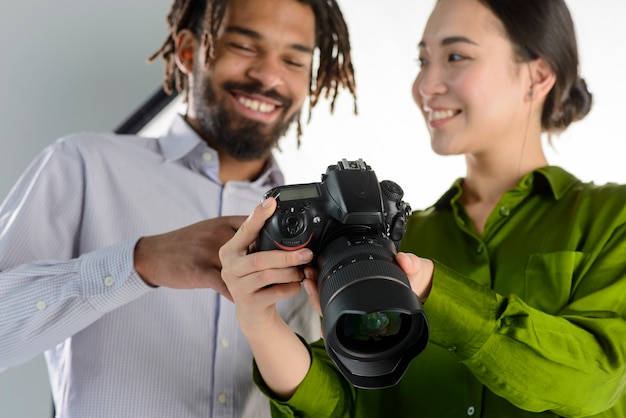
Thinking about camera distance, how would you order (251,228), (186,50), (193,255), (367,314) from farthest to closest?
1. (186,50)
2. (193,255)
3. (251,228)
4. (367,314)

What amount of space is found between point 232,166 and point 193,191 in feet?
0.36

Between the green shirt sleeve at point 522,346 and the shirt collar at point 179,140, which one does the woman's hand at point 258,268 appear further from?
the shirt collar at point 179,140

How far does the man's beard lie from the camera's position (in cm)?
145

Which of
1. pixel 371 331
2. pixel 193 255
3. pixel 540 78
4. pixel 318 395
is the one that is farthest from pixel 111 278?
pixel 540 78

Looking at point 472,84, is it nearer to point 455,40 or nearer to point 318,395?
point 455,40

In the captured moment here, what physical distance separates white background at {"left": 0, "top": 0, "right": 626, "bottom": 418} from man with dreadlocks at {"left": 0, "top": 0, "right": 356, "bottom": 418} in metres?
0.14

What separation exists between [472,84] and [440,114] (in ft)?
0.23

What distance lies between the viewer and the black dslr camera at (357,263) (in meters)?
0.75

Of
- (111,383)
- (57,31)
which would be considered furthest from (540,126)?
(57,31)

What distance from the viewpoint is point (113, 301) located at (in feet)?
3.77

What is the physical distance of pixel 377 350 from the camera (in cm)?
82

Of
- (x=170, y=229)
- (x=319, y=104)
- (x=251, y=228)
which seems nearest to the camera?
(x=251, y=228)

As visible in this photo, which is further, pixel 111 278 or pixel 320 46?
pixel 320 46

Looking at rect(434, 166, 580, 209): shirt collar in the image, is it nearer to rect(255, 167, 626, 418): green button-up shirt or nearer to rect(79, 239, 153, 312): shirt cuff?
rect(255, 167, 626, 418): green button-up shirt
